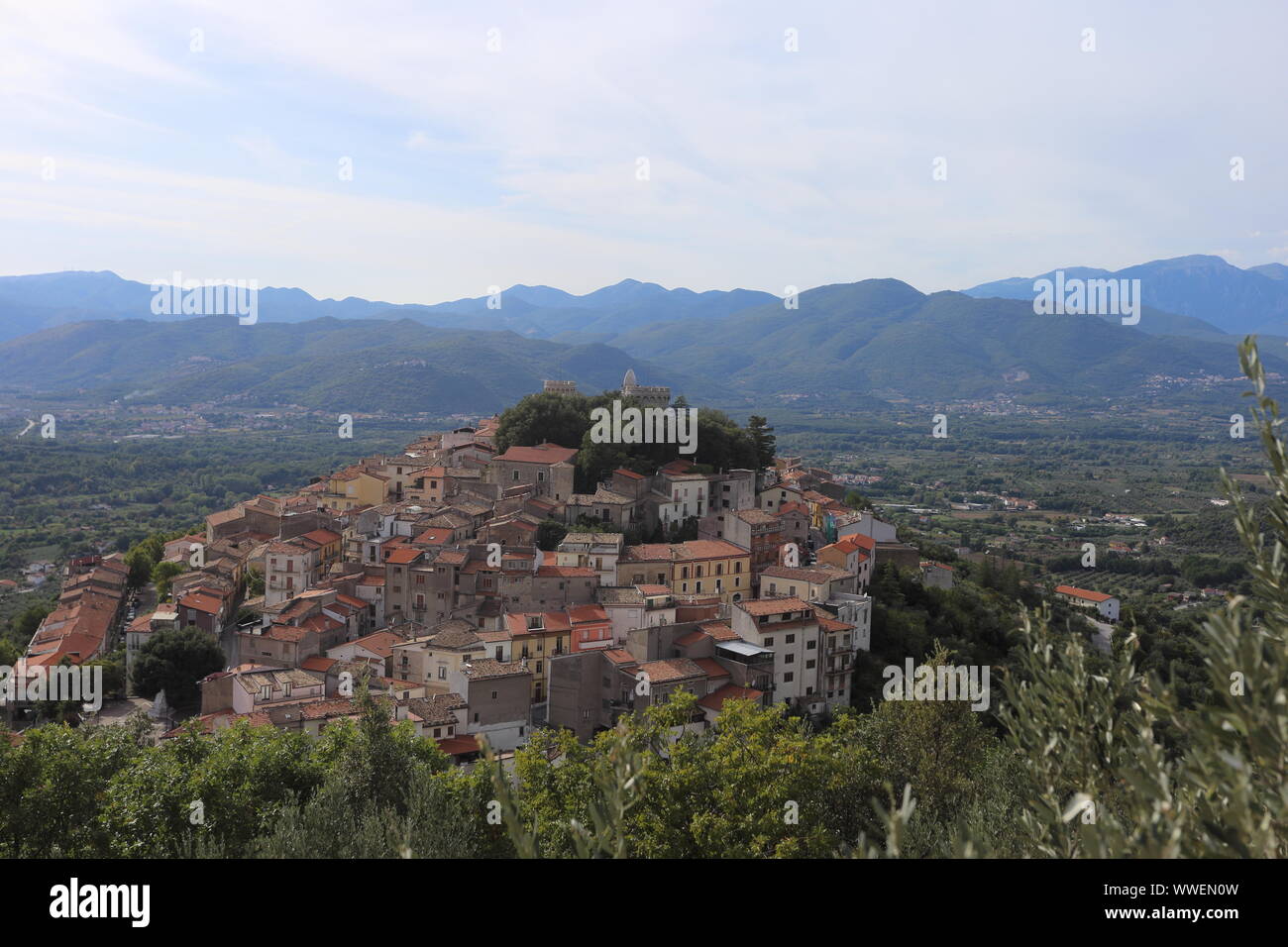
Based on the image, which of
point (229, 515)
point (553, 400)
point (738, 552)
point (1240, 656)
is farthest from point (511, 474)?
point (1240, 656)

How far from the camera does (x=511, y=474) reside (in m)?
46.9

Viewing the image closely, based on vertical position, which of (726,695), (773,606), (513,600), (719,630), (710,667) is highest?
(773,606)

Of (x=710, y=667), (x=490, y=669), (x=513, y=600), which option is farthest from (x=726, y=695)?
(x=513, y=600)

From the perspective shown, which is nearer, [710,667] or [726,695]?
[726,695]

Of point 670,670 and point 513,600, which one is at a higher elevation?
point 513,600

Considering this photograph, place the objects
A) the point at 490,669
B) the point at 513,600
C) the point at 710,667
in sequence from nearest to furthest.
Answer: the point at 490,669
the point at 710,667
the point at 513,600

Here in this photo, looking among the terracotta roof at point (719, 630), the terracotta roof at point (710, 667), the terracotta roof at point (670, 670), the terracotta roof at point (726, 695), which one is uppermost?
the terracotta roof at point (719, 630)

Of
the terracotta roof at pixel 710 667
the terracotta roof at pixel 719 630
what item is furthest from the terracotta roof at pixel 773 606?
the terracotta roof at pixel 710 667

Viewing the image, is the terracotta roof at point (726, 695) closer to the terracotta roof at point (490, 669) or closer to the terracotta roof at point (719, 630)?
the terracotta roof at point (719, 630)

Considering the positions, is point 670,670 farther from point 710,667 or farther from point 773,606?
point 773,606

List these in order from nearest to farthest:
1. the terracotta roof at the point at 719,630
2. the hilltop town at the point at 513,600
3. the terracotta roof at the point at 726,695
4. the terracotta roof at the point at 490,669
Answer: the terracotta roof at the point at 726,695, the terracotta roof at the point at 490,669, the hilltop town at the point at 513,600, the terracotta roof at the point at 719,630

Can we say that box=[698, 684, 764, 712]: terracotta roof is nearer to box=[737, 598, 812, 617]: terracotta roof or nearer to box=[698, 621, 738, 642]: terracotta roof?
box=[698, 621, 738, 642]: terracotta roof

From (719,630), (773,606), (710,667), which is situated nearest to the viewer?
(710,667)

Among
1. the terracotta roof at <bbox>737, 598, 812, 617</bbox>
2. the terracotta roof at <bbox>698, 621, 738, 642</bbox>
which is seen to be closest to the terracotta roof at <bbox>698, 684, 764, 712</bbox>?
the terracotta roof at <bbox>698, 621, 738, 642</bbox>
